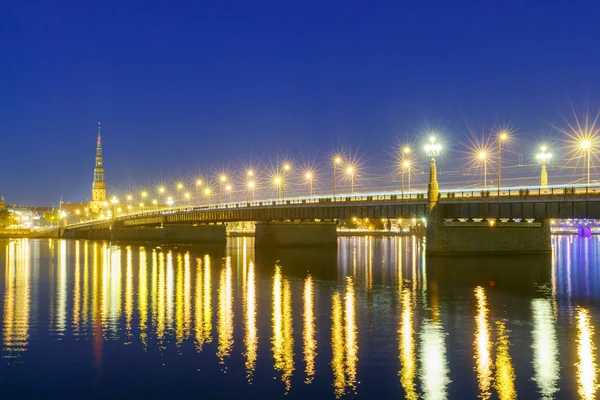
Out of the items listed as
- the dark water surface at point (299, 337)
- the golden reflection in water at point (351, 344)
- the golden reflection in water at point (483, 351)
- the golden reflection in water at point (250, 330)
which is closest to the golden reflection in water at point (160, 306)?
the dark water surface at point (299, 337)

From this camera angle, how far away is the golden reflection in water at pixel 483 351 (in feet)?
81.5

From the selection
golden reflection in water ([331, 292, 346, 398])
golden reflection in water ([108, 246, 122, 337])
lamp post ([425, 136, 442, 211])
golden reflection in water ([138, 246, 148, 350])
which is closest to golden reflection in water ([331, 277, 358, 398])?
golden reflection in water ([331, 292, 346, 398])

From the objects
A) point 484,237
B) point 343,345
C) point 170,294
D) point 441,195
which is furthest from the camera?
point 484,237

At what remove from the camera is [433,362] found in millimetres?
28203

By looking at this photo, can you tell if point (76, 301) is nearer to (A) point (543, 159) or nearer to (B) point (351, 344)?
(B) point (351, 344)

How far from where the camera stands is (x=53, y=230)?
654 ft

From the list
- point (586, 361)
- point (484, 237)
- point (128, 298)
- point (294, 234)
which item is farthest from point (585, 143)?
Answer: point (294, 234)

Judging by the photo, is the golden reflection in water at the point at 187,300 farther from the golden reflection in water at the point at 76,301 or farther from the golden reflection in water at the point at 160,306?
the golden reflection in water at the point at 76,301

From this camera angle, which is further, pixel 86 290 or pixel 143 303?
pixel 86 290

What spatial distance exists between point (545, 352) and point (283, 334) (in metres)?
12.1

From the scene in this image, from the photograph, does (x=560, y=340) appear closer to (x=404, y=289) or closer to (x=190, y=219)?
(x=404, y=289)

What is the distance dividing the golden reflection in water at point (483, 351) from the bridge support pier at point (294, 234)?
248ft

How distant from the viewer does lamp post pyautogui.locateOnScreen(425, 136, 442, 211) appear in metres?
82.8

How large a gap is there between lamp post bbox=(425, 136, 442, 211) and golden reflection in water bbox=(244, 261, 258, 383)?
3122 centimetres
